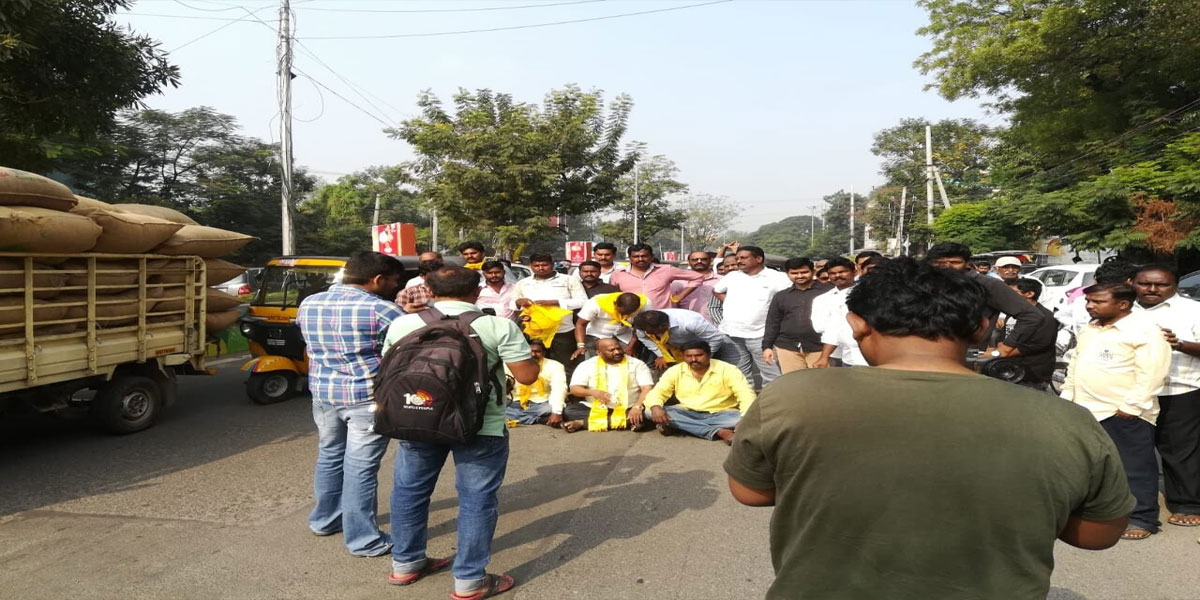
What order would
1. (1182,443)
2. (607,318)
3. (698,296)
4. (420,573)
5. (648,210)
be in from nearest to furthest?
(420,573), (1182,443), (607,318), (698,296), (648,210)

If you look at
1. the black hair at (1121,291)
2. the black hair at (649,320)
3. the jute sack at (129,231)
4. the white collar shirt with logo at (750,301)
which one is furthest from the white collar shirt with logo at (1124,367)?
the jute sack at (129,231)

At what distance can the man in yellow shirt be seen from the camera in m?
Answer: 5.83

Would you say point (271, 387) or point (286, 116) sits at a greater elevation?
point (286, 116)

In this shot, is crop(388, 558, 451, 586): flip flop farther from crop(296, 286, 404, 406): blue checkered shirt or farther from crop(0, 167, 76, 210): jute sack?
crop(0, 167, 76, 210): jute sack

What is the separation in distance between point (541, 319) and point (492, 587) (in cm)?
378

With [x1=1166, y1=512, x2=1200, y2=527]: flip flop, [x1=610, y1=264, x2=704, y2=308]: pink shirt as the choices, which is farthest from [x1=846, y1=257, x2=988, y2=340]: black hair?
[x1=610, y1=264, x2=704, y2=308]: pink shirt

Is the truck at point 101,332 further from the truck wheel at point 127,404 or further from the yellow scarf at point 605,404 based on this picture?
the yellow scarf at point 605,404

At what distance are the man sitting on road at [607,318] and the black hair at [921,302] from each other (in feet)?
15.8

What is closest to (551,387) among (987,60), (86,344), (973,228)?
(86,344)

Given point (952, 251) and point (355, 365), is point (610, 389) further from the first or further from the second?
point (355, 365)

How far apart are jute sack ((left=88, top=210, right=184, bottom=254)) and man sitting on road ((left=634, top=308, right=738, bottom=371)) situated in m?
4.02

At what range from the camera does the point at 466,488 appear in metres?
3.09

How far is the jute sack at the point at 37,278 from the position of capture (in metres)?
4.84

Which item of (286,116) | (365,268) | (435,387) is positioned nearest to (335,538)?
(365,268)
